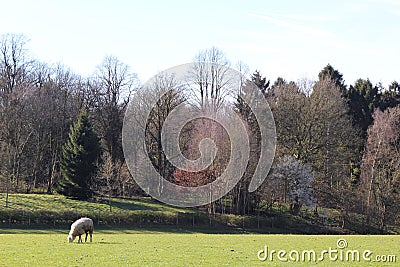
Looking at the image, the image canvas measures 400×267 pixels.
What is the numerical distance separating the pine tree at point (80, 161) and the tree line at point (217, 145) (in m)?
0.10

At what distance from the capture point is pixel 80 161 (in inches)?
2196

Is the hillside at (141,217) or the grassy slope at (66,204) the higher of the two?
the grassy slope at (66,204)

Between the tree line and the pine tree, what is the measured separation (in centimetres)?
10

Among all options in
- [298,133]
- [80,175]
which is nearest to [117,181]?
[80,175]

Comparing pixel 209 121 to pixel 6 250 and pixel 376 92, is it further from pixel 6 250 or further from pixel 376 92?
pixel 6 250

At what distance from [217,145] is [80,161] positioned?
1317cm

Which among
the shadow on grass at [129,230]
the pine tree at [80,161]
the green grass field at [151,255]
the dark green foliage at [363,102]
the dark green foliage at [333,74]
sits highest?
the dark green foliage at [333,74]

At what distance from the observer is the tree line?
55531mm

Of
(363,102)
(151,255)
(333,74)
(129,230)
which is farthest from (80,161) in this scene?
(151,255)

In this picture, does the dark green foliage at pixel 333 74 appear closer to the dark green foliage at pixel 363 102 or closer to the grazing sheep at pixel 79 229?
the dark green foliage at pixel 363 102

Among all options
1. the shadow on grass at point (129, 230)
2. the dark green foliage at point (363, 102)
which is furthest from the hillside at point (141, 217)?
the dark green foliage at point (363, 102)

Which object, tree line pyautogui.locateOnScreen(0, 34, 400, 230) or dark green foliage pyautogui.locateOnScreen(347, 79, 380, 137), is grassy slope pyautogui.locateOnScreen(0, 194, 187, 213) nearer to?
tree line pyautogui.locateOnScreen(0, 34, 400, 230)

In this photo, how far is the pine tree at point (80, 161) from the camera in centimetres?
5584

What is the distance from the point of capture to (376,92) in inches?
2904
